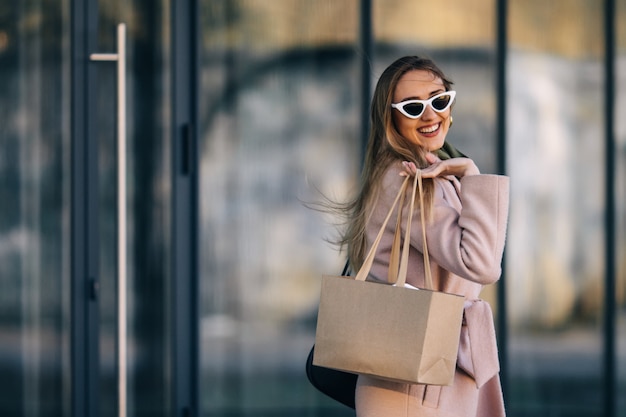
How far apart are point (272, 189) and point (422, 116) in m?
2.75

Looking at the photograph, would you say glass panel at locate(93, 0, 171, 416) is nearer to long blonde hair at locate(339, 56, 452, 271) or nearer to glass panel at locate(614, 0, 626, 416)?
glass panel at locate(614, 0, 626, 416)

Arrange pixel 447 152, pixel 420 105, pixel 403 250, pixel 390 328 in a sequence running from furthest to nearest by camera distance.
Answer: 1. pixel 447 152
2. pixel 420 105
3. pixel 403 250
4. pixel 390 328

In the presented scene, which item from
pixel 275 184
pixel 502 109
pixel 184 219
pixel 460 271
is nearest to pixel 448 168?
pixel 460 271

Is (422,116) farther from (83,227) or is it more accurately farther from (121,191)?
(83,227)

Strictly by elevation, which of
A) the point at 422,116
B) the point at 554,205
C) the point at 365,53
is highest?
the point at 365,53

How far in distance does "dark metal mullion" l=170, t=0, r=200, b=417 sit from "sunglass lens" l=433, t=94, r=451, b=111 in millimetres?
2488

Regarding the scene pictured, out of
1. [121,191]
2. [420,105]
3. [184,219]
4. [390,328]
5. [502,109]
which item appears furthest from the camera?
[502,109]

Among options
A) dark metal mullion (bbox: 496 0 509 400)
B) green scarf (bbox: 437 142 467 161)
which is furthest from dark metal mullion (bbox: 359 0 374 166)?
green scarf (bbox: 437 142 467 161)

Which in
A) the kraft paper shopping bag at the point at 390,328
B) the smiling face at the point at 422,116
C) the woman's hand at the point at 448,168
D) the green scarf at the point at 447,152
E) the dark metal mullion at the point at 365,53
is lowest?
the kraft paper shopping bag at the point at 390,328

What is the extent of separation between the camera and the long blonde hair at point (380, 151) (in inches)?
115

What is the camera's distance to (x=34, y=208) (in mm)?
5430

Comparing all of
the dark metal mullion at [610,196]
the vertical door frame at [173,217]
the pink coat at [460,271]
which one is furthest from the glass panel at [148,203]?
the pink coat at [460,271]

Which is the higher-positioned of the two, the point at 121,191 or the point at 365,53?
the point at 365,53

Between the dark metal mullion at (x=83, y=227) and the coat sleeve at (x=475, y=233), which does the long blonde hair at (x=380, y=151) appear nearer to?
the coat sleeve at (x=475, y=233)
